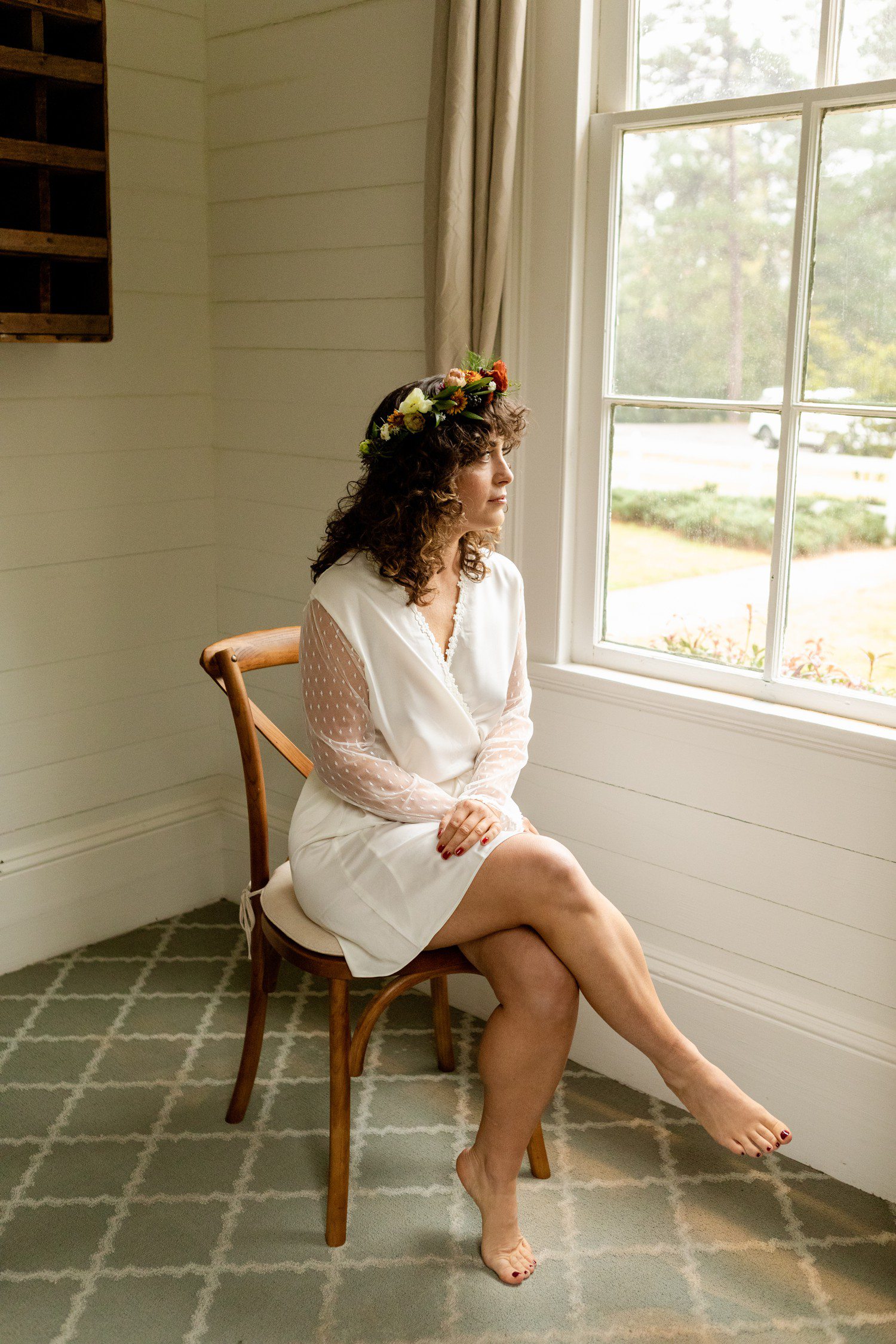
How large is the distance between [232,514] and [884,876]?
1.83 meters

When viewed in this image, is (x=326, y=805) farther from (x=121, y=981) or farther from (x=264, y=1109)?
(x=121, y=981)

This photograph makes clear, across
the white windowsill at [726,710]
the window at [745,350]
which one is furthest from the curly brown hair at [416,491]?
the white windowsill at [726,710]

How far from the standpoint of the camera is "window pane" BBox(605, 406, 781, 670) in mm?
2205

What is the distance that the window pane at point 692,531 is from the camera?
2205 mm

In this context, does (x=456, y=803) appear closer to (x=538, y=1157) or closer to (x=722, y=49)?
(x=538, y=1157)

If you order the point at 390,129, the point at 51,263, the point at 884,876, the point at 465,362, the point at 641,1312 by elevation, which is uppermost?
the point at 390,129

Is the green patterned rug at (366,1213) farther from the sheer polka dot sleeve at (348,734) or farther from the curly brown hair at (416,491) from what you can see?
the curly brown hair at (416,491)

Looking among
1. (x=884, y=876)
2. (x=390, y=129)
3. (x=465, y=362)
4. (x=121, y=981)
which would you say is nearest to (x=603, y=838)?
(x=884, y=876)

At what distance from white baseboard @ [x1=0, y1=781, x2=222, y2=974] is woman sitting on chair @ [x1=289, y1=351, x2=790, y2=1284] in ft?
3.65

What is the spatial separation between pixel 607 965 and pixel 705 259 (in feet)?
4.15

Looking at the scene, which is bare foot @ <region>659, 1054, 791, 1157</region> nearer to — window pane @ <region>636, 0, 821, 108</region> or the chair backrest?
the chair backrest

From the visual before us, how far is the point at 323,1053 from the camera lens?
2.56 m

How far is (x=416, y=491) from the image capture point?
199cm

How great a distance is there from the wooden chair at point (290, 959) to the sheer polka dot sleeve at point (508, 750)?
260 mm
